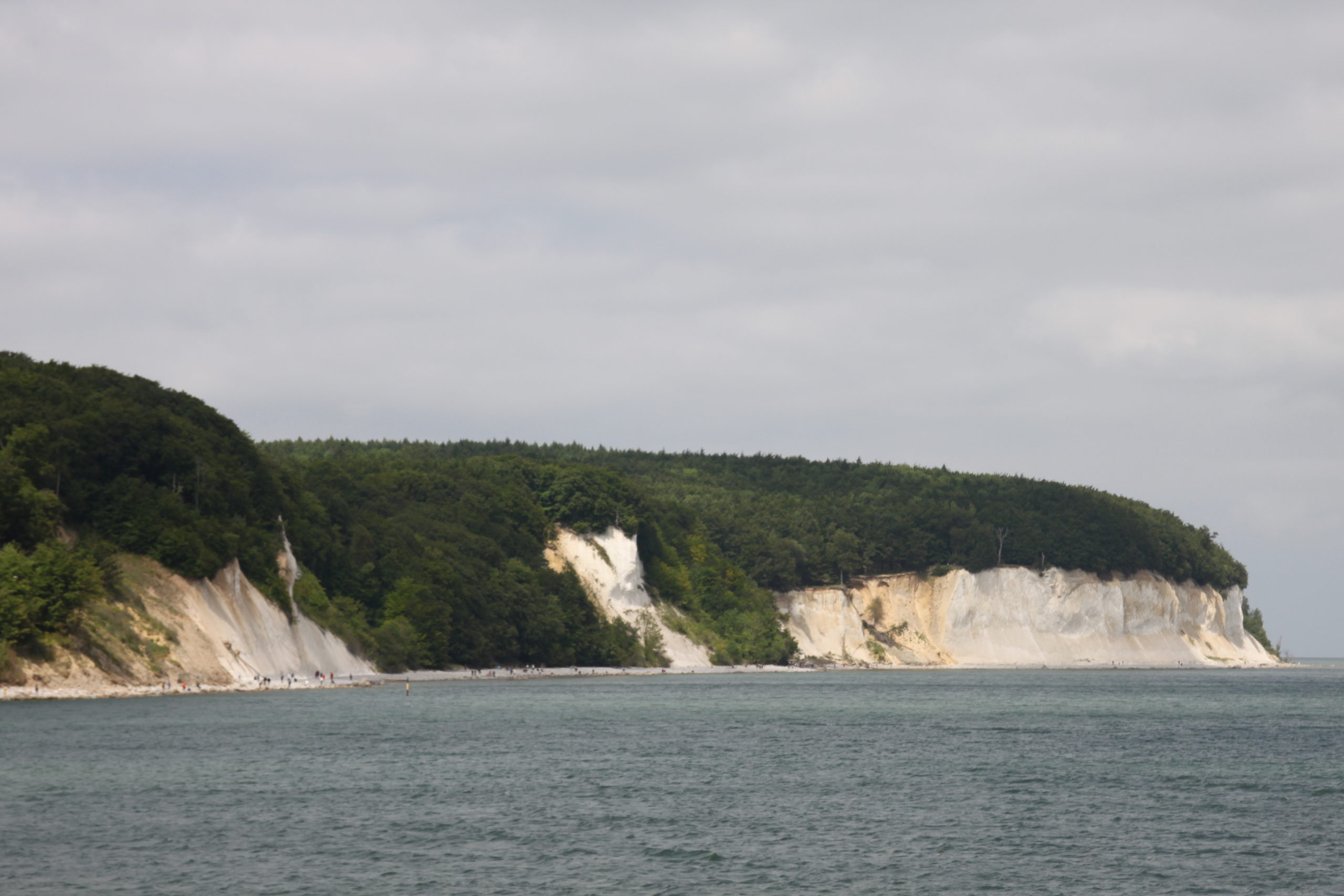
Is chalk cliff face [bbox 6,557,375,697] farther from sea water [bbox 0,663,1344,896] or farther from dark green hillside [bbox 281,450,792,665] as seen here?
→ dark green hillside [bbox 281,450,792,665]

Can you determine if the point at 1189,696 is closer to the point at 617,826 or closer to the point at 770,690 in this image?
the point at 770,690

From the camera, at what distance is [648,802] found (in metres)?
44.4

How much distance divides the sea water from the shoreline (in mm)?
3256

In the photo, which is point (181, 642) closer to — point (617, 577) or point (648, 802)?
point (648, 802)

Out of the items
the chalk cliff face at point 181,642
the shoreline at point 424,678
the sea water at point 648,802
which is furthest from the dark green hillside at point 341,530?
the sea water at point 648,802

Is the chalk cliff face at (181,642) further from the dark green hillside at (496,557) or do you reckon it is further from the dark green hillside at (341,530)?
the dark green hillside at (496,557)

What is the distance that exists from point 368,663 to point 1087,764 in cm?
7442

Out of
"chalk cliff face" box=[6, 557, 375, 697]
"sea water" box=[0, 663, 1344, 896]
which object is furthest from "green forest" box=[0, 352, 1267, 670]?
"sea water" box=[0, 663, 1344, 896]

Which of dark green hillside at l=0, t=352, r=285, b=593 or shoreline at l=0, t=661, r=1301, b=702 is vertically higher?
dark green hillside at l=0, t=352, r=285, b=593

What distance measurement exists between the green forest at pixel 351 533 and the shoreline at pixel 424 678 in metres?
2.07

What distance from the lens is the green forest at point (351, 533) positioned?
87812 mm

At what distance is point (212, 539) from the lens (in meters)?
95.6

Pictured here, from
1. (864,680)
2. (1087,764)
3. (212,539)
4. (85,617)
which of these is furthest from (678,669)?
(1087,764)

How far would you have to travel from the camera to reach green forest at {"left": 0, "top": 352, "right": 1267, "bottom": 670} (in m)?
87.8
